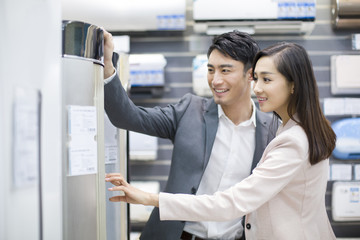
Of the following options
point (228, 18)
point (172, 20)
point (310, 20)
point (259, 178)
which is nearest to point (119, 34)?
point (172, 20)

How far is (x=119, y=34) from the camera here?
3654mm

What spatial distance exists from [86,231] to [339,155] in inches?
107

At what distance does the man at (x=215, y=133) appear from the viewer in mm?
1996

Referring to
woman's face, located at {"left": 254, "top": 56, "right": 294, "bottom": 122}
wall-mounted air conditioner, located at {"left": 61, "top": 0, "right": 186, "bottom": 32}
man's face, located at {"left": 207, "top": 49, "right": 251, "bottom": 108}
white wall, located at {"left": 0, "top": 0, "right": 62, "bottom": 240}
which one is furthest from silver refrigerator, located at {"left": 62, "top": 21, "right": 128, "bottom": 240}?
wall-mounted air conditioner, located at {"left": 61, "top": 0, "right": 186, "bottom": 32}

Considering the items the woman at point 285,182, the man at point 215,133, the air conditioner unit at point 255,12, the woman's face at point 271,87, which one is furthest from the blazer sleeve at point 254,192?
the air conditioner unit at point 255,12

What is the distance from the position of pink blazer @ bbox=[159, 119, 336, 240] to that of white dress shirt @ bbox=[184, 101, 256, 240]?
1.42 feet

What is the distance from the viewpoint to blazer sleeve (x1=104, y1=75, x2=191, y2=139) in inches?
67.6

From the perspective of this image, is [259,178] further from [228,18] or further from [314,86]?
[228,18]

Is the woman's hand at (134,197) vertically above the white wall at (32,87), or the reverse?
the white wall at (32,87)

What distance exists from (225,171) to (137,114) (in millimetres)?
518

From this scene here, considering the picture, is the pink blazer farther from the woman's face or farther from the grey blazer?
the grey blazer

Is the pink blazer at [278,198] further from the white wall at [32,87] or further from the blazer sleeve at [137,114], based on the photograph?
the white wall at [32,87]

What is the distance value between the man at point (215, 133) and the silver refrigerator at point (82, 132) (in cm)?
53

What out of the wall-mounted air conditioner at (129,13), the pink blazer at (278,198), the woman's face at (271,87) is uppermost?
the wall-mounted air conditioner at (129,13)
